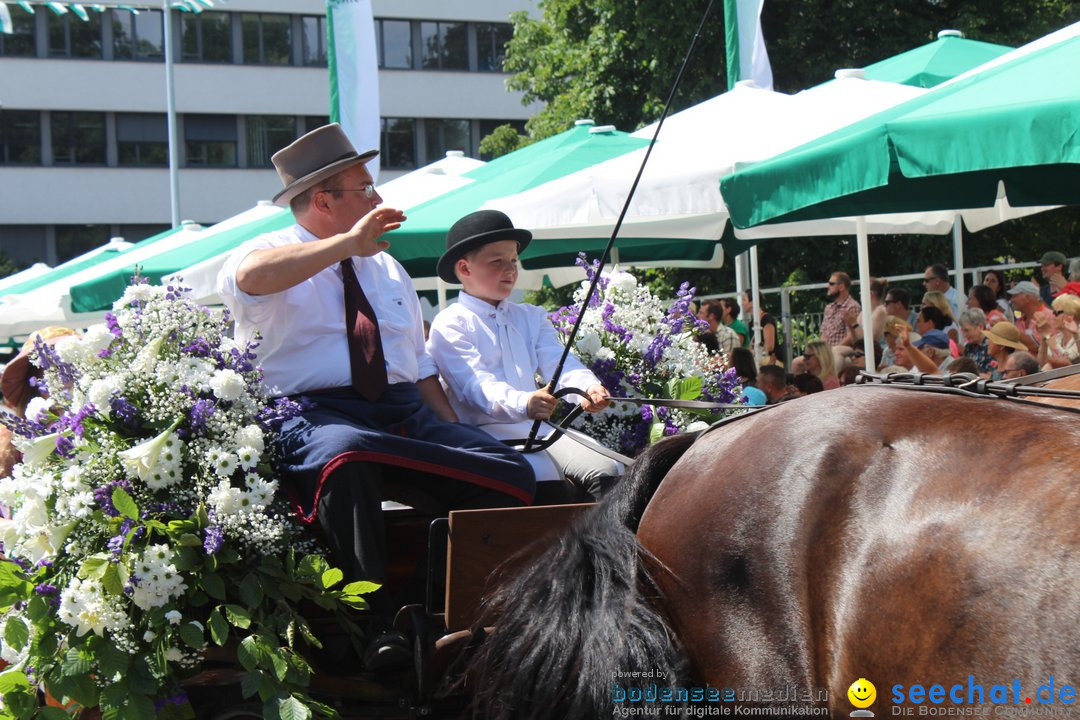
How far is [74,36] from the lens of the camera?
105 ft

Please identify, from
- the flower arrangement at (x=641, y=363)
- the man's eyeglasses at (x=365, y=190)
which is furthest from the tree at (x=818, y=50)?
the man's eyeglasses at (x=365, y=190)

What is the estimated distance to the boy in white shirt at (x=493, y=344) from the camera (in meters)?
3.87

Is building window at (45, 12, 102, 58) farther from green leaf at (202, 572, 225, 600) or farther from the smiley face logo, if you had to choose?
the smiley face logo

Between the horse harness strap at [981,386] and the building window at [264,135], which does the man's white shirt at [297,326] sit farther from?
the building window at [264,135]

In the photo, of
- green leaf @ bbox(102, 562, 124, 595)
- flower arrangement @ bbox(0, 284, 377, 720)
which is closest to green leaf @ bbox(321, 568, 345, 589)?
flower arrangement @ bbox(0, 284, 377, 720)

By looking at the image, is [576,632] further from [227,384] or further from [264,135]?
[264,135]

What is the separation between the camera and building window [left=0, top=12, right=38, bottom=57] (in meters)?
31.4

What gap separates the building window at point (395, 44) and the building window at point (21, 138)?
31.5 ft

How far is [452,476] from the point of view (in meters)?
3.29

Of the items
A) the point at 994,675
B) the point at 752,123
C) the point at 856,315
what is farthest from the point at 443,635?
the point at 856,315

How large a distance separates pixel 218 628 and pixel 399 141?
106 feet

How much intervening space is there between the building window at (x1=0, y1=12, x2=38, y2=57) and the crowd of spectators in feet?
89.6

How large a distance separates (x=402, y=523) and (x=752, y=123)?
4.28 metres

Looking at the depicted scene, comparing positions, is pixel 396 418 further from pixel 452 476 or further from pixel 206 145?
pixel 206 145
